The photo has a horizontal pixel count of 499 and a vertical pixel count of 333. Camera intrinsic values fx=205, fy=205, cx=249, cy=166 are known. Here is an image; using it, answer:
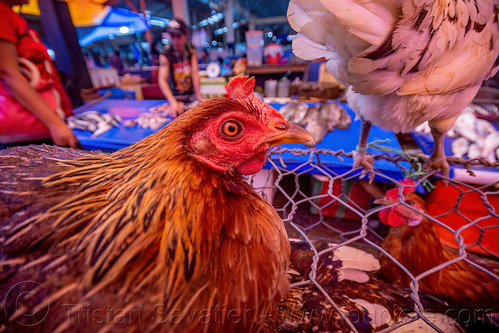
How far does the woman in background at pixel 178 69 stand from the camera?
10.1 ft

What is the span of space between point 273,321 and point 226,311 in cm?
38

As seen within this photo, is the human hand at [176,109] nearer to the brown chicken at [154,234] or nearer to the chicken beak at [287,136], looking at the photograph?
the brown chicken at [154,234]

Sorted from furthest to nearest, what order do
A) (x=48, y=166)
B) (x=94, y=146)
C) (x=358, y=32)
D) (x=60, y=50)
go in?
(x=60, y=50)
(x=94, y=146)
(x=358, y=32)
(x=48, y=166)

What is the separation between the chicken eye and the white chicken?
23.4 inches

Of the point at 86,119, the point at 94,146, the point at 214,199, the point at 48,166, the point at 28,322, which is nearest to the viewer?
the point at 28,322

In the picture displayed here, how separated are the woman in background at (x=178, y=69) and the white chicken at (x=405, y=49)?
248cm

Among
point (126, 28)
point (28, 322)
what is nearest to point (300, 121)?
point (28, 322)

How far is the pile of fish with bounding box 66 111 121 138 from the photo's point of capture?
259cm

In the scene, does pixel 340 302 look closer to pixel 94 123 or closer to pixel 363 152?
pixel 363 152

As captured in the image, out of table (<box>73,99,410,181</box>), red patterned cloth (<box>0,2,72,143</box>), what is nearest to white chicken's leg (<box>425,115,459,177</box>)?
table (<box>73,99,410,181</box>)

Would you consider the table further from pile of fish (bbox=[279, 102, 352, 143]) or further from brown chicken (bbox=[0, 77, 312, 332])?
brown chicken (bbox=[0, 77, 312, 332])

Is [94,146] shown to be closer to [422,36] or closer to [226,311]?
[226,311]

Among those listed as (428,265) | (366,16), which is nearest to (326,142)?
(428,265)

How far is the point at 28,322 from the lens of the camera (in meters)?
0.45
